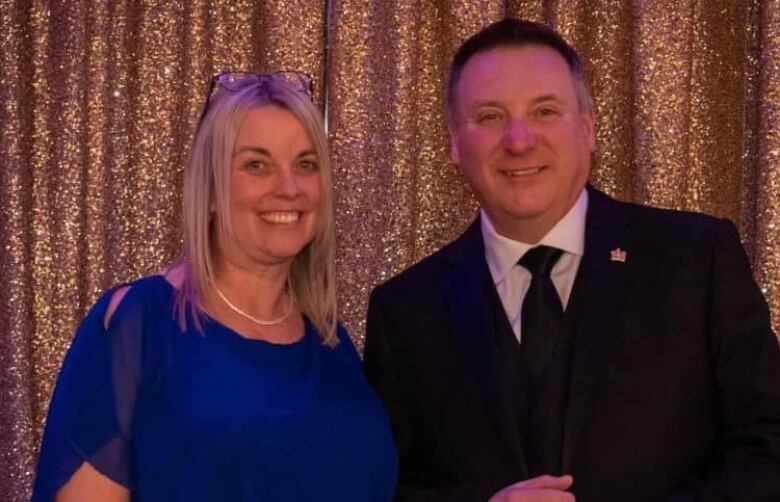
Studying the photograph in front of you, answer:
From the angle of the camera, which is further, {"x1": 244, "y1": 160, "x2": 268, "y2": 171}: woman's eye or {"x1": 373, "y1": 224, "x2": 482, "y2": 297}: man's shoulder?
{"x1": 373, "y1": 224, "x2": 482, "y2": 297}: man's shoulder

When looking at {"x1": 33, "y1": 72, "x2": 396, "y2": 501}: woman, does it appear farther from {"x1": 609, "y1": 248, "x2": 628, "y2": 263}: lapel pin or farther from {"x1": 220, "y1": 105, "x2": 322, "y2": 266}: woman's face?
{"x1": 609, "y1": 248, "x2": 628, "y2": 263}: lapel pin

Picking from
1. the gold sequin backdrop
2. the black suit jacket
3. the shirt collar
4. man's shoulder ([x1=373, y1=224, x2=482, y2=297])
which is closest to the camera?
the black suit jacket

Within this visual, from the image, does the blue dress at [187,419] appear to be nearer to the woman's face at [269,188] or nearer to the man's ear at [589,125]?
the woman's face at [269,188]

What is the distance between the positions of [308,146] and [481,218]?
1.21 ft

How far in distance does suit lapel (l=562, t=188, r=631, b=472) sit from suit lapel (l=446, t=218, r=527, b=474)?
115mm

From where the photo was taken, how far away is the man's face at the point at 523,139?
6.84 ft

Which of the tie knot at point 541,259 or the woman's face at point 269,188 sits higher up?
the woman's face at point 269,188

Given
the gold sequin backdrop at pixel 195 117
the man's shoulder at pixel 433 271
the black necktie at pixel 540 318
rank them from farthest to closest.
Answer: the gold sequin backdrop at pixel 195 117 → the man's shoulder at pixel 433 271 → the black necktie at pixel 540 318

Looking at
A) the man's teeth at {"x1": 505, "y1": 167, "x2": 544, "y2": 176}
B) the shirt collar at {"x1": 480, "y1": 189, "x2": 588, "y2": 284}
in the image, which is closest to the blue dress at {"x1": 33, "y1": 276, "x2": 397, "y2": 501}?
the shirt collar at {"x1": 480, "y1": 189, "x2": 588, "y2": 284}

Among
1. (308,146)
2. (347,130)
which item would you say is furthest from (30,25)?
(308,146)

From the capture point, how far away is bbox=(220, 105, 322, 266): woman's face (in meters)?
2.08

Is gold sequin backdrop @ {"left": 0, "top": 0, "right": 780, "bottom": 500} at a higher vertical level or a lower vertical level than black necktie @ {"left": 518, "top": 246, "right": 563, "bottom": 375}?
higher

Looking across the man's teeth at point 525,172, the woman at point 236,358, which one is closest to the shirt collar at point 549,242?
the man's teeth at point 525,172

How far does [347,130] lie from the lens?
8.84 ft
